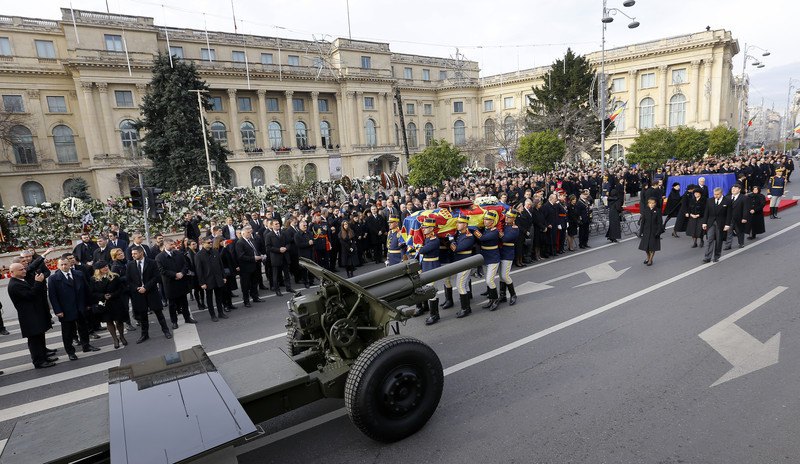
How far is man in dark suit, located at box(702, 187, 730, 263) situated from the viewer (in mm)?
10422

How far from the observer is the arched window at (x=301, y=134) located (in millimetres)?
55812

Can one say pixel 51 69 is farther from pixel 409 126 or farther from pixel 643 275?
pixel 643 275

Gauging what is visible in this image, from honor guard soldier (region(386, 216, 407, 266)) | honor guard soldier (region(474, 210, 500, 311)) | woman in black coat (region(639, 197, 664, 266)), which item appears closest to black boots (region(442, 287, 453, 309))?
honor guard soldier (region(474, 210, 500, 311))

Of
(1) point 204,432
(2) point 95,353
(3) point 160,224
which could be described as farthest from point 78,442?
(3) point 160,224

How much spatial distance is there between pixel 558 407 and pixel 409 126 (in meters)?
63.3

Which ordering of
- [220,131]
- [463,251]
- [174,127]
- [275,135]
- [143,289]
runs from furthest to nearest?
[275,135], [220,131], [174,127], [463,251], [143,289]

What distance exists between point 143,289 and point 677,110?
6551cm

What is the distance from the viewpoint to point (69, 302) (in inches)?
295

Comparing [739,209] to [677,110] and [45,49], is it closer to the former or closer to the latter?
[677,110]

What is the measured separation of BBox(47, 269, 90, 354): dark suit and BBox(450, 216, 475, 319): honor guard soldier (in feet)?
22.4

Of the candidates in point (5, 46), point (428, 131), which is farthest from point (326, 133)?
point (5, 46)

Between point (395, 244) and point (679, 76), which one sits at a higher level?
point (679, 76)

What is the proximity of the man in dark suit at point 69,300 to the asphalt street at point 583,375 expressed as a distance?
1.43 ft

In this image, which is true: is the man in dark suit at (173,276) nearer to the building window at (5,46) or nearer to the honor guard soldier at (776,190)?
the honor guard soldier at (776,190)
